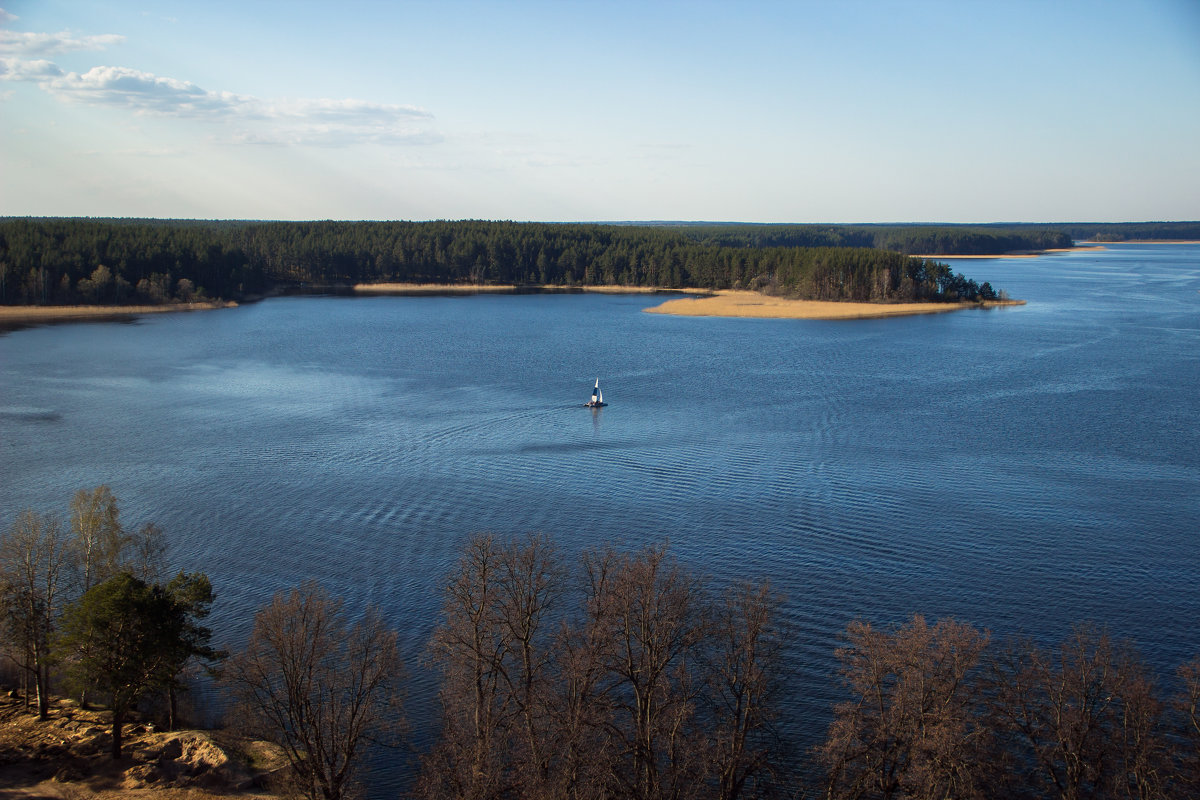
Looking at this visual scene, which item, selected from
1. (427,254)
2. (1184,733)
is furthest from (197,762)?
(427,254)

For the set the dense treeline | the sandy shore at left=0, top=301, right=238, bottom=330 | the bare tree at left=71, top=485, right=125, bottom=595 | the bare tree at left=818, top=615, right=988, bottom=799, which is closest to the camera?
the bare tree at left=818, top=615, right=988, bottom=799

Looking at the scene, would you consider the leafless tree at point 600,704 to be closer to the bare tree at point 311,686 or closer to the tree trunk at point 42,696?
the bare tree at point 311,686

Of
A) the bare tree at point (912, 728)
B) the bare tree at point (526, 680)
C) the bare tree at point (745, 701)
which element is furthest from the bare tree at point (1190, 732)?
the bare tree at point (526, 680)

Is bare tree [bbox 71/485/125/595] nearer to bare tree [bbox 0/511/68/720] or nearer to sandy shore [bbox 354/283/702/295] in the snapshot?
Answer: bare tree [bbox 0/511/68/720]

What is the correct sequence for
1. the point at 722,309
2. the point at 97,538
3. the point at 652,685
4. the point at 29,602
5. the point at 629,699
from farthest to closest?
the point at 722,309
the point at 97,538
the point at 629,699
the point at 29,602
the point at 652,685

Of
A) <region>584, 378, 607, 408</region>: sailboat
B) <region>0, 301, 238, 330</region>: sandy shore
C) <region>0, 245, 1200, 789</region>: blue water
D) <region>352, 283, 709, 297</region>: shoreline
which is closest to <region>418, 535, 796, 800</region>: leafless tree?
<region>0, 245, 1200, 789</region>: blue water

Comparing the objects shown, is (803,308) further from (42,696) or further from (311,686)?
(42,696)

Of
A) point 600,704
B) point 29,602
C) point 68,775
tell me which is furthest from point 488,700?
point 29,602
